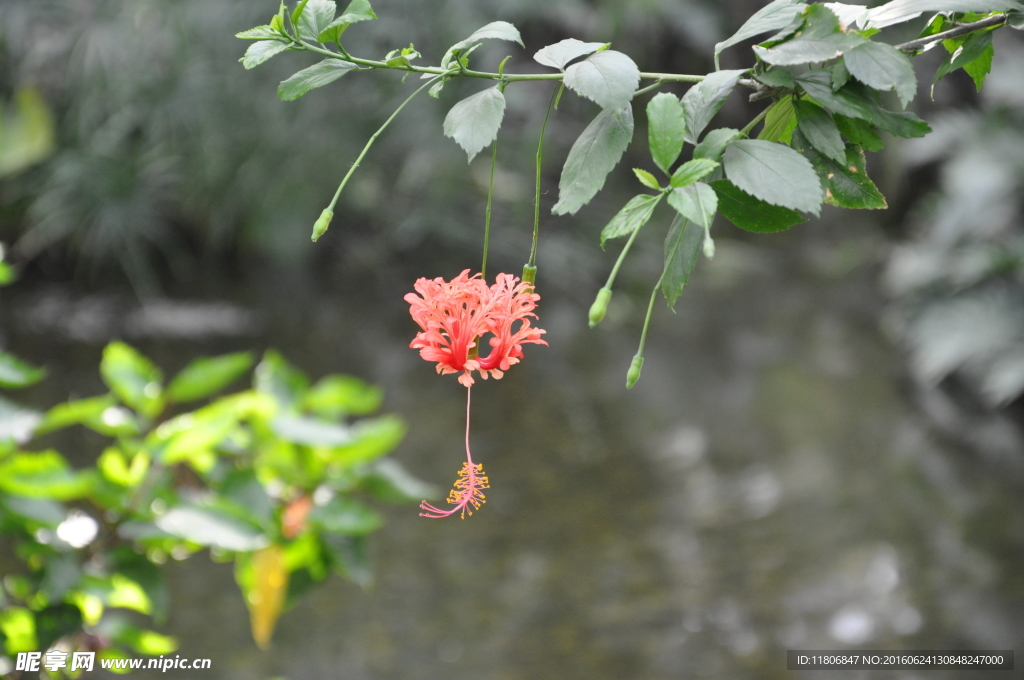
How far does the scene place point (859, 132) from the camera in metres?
0.42

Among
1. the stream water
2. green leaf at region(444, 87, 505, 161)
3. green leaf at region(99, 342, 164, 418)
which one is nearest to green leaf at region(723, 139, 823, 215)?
green leaf at region(444, 87, 505, 161)

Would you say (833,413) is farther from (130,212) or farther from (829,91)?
(130,212)

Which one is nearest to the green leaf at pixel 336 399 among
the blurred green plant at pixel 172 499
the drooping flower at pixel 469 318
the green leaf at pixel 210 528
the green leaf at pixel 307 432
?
the blurred green plant at pixel 172 499

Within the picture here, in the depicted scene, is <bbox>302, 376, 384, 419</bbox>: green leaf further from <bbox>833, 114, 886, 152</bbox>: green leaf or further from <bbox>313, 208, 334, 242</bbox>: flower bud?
<bbox>833, 114, 886, 152</bbox>: green leaf

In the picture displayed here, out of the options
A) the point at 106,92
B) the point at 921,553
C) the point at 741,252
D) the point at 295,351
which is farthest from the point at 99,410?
the point at 741,252

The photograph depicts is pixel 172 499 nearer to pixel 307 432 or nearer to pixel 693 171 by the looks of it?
pixel 307 432

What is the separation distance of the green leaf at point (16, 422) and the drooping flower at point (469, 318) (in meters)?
0.45

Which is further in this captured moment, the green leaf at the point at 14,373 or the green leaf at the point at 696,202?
the green leaf at the point at 14,373

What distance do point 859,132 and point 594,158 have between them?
15 cm

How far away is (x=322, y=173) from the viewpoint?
11.6ft

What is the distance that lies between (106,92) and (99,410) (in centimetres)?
296

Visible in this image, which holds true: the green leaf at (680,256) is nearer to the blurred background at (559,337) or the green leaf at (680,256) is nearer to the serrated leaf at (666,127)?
the serrated leaf at (666,127)

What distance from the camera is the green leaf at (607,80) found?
0.36m

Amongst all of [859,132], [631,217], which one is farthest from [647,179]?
[859,132]
